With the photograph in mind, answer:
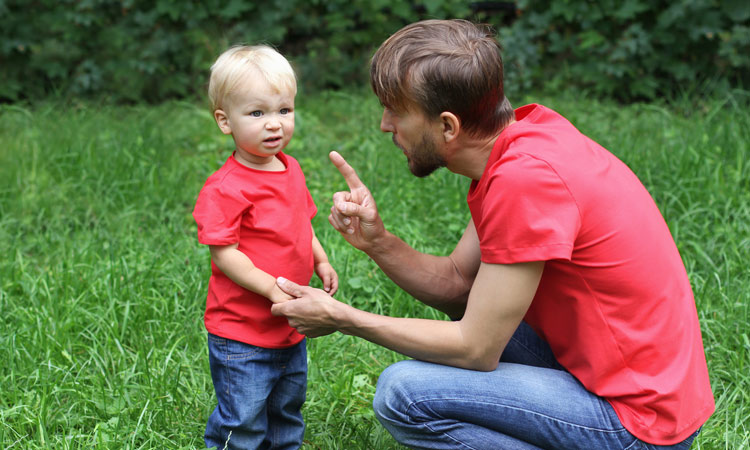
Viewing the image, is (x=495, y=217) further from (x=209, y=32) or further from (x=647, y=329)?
(x=209, y=32)

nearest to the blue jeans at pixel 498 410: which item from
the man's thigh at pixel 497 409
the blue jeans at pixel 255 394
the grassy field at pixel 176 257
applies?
the man's thigh at pixel 497 409

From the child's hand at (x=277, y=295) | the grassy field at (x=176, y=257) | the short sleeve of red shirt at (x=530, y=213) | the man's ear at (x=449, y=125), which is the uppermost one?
the man's ear at (x=449, y=125)

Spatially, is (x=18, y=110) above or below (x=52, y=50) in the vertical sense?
below

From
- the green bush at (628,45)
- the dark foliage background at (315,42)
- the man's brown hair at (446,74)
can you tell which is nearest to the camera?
the man's brown hair at (446,74)

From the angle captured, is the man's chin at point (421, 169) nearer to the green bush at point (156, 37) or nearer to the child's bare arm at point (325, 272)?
the child's bare arm at point (325, 272)

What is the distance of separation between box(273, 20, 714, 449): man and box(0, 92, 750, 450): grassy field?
57 centimetres

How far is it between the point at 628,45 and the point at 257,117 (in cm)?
430

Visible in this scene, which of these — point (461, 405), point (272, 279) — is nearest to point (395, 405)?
point (461, 405)

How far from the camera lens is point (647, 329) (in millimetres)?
1751

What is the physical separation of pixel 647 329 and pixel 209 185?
1156 mm

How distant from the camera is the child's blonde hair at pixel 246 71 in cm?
181

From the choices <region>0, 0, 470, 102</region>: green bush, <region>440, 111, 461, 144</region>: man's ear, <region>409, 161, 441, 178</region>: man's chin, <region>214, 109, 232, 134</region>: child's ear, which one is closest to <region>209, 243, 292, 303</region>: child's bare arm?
<region>214, 109, 232, 134</region>: child's ear

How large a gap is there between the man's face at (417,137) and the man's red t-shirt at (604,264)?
0.51ft

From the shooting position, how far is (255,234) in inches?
74.9
